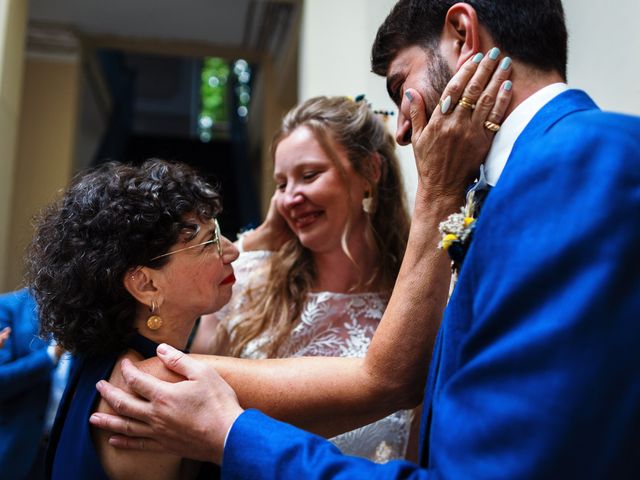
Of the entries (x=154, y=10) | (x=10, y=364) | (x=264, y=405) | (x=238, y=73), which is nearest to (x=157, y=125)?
(x=238, y=73)

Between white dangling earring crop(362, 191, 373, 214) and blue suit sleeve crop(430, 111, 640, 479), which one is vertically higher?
blue suit sleeve crop(430, 111, 640, 479)

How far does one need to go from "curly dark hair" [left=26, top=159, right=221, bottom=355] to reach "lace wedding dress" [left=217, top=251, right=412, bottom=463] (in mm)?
771

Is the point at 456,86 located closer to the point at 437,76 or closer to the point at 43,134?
the point at 437,76

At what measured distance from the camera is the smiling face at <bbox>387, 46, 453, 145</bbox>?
4.67ft

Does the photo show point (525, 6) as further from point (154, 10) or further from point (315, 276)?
point (154, 10)

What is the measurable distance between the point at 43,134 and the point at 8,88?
2.21 m

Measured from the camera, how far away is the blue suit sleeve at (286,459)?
1.07 m

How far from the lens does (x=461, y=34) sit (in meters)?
1.37

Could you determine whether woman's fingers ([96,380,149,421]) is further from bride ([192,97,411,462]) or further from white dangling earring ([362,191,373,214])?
white dangling earring ([362,191,373,214])

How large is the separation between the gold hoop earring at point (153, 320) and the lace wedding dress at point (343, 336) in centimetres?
70

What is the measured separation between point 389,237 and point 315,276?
320 millimetres

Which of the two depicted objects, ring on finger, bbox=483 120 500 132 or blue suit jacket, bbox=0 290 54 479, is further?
blue suit jacket, bbox=0 290 54 479

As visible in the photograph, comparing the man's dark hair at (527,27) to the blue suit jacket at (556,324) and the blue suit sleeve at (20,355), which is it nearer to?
the blue suit jacket at (556,324)

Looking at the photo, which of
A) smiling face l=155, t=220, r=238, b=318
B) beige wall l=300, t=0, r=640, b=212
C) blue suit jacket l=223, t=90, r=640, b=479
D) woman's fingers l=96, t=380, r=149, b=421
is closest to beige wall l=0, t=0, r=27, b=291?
beige wall l=300, t=0, r=640, b=212
